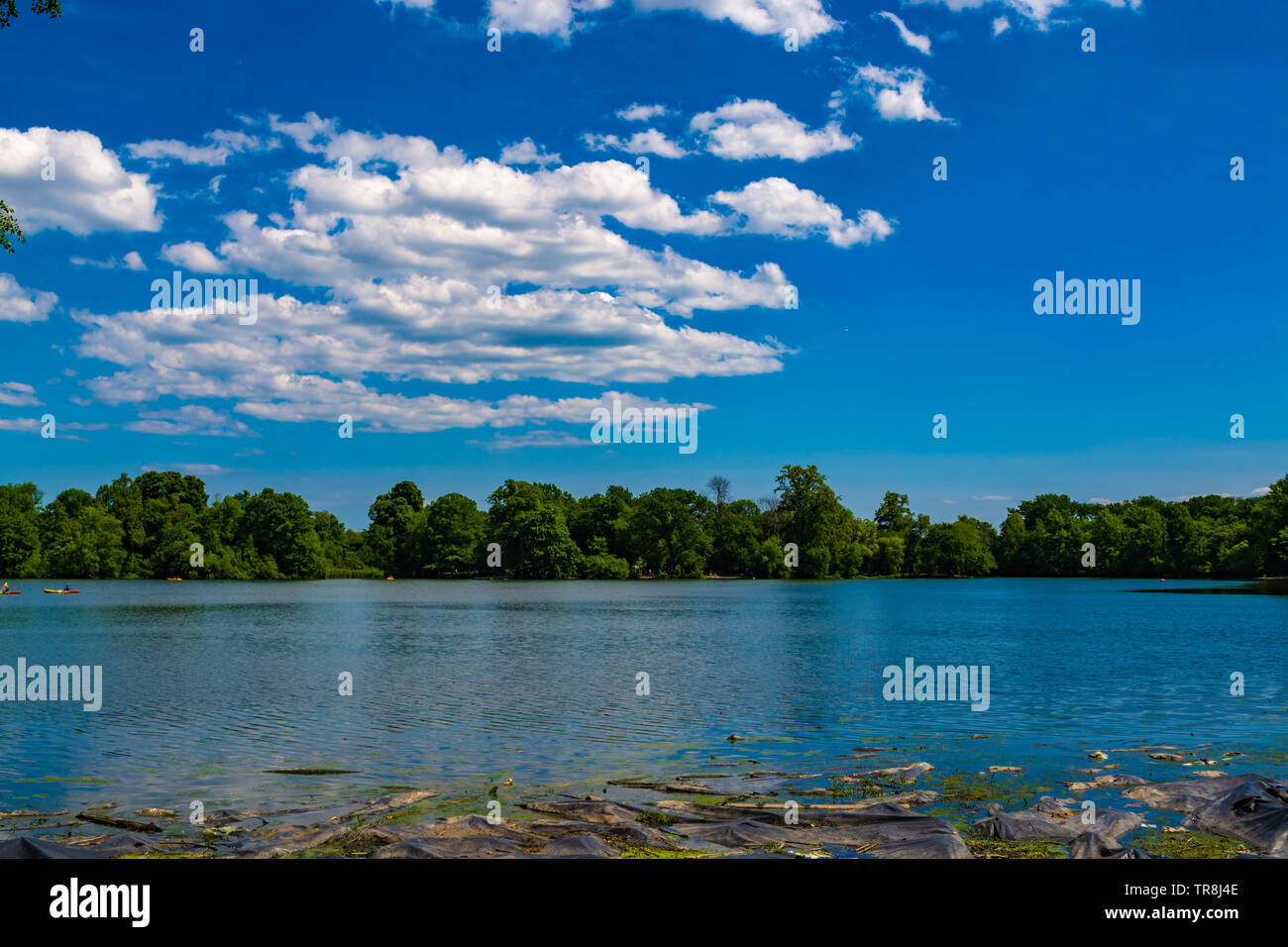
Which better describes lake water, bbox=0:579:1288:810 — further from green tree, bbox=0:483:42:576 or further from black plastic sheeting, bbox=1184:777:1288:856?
green tree, bbox=0:483:42:576

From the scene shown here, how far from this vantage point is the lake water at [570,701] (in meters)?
21.0

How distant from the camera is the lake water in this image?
69.1 feet

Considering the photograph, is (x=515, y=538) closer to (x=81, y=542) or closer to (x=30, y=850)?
(x=81, y=542)

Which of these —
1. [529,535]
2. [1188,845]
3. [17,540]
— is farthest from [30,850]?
[17,540]

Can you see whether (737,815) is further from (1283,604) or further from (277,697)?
(1283,604)

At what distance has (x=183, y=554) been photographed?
6378 inches

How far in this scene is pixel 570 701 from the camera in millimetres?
31328

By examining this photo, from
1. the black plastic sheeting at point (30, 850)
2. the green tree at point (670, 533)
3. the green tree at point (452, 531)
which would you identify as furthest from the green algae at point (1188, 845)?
the green tree at point (452, 531)

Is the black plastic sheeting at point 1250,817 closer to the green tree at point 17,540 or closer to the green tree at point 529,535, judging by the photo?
the green tree at point 529,535

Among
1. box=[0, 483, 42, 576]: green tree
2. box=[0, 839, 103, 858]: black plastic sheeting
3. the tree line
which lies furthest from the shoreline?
box=[0, 483, 42, 576]: green tree

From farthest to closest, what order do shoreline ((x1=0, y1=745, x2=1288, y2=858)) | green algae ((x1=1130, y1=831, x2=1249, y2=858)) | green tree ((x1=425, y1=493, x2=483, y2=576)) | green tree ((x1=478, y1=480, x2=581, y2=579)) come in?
green tree ((x1=425, y1=493, x2=483, y2=576))
green tree ((x1=478, y1=480, x2=581, y2=579))
green algae ((x1=1130, y1=831, x2=1249, y2=858))
shoreline ((x1=0, y1=745, x2=1288, y2=858))

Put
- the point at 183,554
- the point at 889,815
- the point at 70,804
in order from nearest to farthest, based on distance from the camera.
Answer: the point at 889,815, the point at 70,804, the point at 183,554

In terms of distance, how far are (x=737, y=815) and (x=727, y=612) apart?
2694 inches
